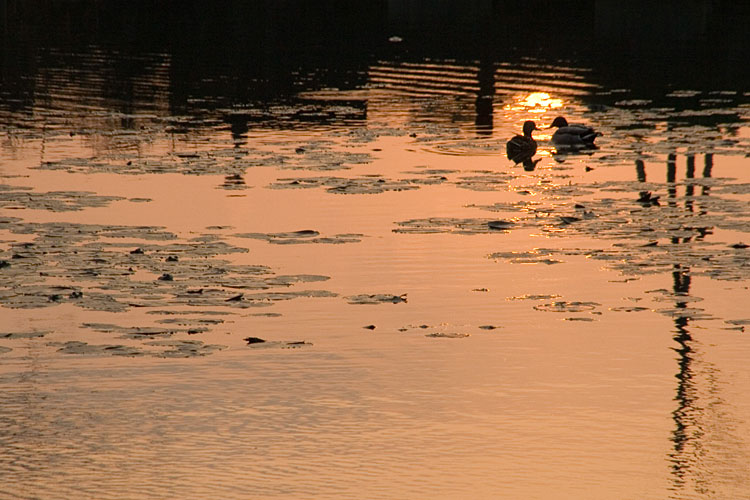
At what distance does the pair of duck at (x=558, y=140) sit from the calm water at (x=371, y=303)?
1.56 feet

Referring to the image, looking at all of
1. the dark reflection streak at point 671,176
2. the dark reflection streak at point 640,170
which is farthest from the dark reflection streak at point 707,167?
the dark reflection streak at point 640,170

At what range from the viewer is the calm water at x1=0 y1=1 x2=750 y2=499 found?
10.4 meters

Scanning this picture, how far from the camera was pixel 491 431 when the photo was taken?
10922mm

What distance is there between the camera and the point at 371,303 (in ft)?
47.9

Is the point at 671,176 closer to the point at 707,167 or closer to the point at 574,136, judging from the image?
the point at 707,167

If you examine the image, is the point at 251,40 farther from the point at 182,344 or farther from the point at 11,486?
the point at 11,486

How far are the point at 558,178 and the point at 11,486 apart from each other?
14273mm

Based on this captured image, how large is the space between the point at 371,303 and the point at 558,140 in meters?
12.5

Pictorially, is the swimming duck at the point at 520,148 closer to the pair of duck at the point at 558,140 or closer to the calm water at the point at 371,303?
the pair of duck at the point at 558,140

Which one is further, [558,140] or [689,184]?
[558,140]

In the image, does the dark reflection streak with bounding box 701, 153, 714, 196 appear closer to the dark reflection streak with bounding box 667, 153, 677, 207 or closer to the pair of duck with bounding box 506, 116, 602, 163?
the dark reflection streak with bounding box 667, 153, 677, 207

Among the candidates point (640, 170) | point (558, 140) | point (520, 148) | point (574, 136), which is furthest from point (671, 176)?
point (558, 140)

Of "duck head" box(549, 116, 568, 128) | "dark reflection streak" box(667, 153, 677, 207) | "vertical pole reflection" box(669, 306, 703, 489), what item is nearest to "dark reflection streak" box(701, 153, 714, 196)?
"dark reflection streak" box(667, 153, 677, 207)

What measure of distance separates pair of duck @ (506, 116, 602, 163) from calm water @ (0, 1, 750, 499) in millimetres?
476
